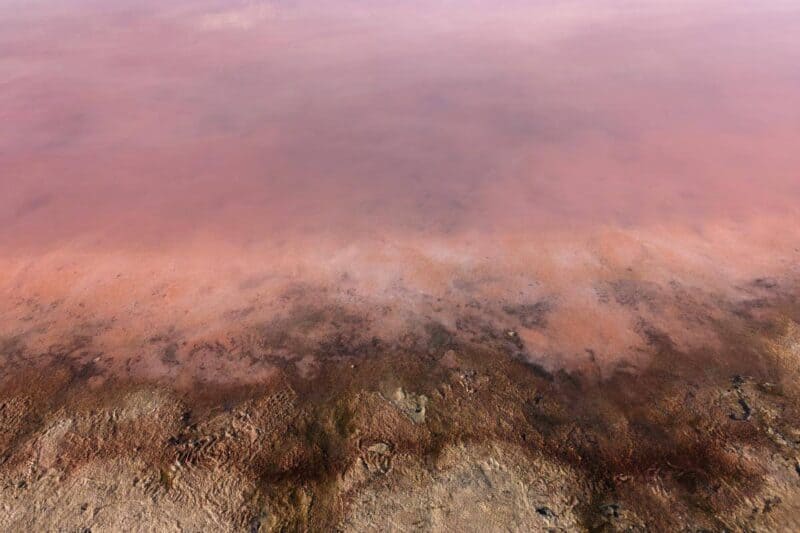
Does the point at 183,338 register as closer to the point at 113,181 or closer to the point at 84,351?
the point at 84,351

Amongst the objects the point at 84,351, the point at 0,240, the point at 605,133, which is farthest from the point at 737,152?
the point at 0,240

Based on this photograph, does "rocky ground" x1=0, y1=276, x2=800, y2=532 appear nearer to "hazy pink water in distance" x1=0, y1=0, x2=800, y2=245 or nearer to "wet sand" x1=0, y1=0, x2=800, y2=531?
"wet sand" x1=0, y1=0, x2=800, y2=531

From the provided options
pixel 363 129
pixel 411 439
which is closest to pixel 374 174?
pixel 363 129

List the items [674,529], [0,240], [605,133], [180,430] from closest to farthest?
[674,529], [180,430], [0,240], [605,133]

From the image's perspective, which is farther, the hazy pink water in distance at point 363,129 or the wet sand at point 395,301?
the hazy pink water in distance at point 363,129

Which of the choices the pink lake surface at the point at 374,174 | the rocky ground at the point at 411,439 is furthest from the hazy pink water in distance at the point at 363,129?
the rocky ground at the point at 411,439

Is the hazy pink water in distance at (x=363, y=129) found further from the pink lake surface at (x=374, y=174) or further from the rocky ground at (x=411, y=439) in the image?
the rocky ground at (x=411, y=439)
